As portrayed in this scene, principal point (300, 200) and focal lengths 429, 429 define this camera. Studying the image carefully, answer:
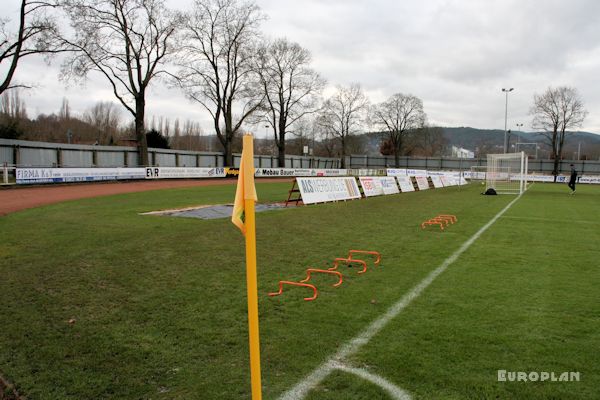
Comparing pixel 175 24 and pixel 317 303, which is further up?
pixel 175 24

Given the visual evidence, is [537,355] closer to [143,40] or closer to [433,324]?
[433,324]

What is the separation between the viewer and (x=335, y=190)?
2142cm

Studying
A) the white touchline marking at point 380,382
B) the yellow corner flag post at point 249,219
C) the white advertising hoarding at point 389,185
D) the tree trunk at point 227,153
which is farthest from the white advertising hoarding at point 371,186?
the tree trunk at point 227,153

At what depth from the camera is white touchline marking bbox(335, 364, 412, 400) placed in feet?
10.9

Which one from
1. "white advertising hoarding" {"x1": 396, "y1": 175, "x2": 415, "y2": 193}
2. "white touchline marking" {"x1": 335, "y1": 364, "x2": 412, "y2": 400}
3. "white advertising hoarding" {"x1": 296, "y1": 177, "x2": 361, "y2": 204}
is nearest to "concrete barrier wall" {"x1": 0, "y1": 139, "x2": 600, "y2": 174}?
"white advertising hoarding" {"x1": 296, "y1": 177, "x2": 361, "y2": 204}

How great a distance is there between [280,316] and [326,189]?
15.8 meters

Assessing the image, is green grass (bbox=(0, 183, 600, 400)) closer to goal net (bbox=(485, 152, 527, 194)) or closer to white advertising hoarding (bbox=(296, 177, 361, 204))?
white advertising hoarding (bbox=(296, 177, 361, 204))

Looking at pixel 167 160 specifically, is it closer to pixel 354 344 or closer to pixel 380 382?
pixel 354 344

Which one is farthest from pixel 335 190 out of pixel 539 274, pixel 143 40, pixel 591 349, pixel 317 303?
pixel 143 40

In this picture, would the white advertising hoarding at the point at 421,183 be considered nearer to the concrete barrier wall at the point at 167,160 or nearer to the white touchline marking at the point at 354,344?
the concrete barrier wall at the point at 167,160

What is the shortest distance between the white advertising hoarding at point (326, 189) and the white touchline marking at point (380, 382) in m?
14.9

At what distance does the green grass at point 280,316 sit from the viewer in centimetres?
358

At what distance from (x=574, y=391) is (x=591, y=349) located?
1.04 m

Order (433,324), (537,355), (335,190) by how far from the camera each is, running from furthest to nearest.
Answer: (335,190) < (433,324) < (537,355)
